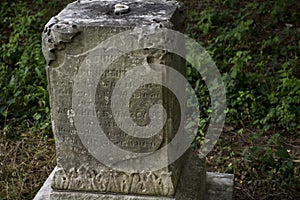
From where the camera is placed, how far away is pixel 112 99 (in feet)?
10.9

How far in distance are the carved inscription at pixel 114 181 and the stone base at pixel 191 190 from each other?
0.12 ft

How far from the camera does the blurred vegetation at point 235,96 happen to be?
4750 mm

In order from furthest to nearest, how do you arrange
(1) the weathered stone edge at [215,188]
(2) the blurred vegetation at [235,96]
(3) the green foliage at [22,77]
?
(3) the green foliage at [22,77] → (2) the blurred vegetation at [235,96] → (1) the weathered stone edge at [215,188]

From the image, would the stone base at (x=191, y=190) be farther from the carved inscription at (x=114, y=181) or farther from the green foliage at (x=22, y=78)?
the green foliage at (x=22, y=78)

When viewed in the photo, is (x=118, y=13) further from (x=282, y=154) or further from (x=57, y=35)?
(x=282, y=154)

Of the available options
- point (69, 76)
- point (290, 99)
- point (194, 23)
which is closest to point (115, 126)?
point (69, 76)

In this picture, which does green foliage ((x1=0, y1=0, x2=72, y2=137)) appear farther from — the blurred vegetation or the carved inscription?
the carved inscription

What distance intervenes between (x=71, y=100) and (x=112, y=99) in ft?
0.80

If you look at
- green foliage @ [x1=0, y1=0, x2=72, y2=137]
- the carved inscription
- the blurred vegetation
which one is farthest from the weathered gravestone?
Answer: green foliage @ [x1=0, y1=0, x2=72, y2=137]

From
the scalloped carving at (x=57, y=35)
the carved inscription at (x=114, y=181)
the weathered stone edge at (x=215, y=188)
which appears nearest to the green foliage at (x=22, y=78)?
the weathered stone edge at (x=215, y=188)

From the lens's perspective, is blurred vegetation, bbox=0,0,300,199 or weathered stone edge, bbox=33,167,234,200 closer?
weathered stone edge, bbox=33,167,234,200

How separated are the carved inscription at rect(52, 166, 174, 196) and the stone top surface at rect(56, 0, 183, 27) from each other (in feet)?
2.91

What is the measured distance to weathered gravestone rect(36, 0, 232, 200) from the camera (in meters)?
3.19

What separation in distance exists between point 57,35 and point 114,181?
0.93m
